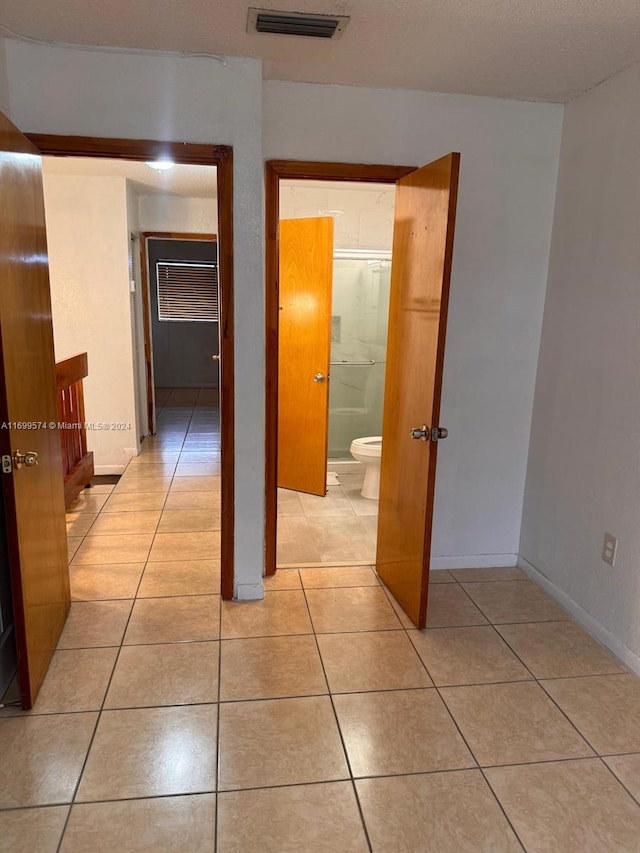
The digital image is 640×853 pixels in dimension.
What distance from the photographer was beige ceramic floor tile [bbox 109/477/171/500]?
416 centimetres

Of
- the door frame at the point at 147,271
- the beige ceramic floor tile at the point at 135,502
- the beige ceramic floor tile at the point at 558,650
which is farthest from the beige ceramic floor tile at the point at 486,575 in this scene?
the door frame at the point at 147,271

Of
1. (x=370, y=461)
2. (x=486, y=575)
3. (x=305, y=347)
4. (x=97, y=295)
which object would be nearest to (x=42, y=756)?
(x=486, y=575)

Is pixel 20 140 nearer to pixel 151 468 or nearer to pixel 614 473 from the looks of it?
pixel 614 473

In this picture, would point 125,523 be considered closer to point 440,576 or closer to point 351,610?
point 351,610

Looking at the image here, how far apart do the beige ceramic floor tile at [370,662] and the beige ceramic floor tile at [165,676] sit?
452mm

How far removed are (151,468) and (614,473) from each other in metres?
3.58

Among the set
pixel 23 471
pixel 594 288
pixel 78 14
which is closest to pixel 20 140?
pixel 78 14

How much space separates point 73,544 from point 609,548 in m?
2.74

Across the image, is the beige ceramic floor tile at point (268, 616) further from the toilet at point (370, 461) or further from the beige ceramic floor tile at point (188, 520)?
the toilet at point (370, 461)

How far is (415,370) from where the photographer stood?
2.45m

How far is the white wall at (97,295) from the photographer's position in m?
4.52

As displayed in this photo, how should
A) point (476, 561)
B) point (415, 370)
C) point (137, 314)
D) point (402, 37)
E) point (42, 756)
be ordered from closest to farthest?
point (42, 756) < point (402, 37) < point (415, 370) < point (476, 561) < point (137, 314)

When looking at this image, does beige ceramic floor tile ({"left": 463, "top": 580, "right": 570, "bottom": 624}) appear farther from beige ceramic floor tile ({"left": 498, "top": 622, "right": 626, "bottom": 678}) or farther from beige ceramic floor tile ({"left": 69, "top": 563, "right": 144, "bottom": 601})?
beige ceramic floor tile ({"left": 69, "top": 563, "right": 144, "bottom": 601})

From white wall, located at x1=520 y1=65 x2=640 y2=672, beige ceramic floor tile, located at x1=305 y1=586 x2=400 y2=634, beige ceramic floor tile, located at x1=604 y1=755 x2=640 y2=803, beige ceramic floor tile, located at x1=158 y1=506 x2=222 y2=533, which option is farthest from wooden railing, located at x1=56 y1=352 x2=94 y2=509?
beige ceramic floor tile, located at x1=604 y1=755 x2=640 y2=803
